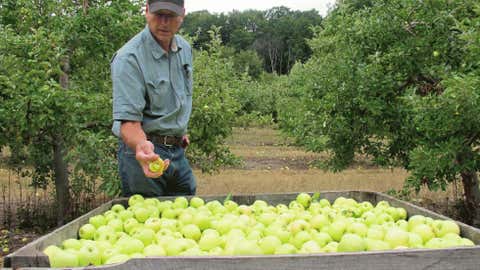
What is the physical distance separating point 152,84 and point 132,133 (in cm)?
36

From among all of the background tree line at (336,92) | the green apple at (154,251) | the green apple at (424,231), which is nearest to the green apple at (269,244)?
the green apple at (154,251)

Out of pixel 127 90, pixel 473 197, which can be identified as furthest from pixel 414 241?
pixel 473 197

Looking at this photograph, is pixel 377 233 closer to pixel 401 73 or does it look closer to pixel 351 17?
pixel 401 73

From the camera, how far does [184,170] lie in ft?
12.0

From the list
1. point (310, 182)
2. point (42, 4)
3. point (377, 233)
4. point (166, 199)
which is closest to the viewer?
point (377, 233)

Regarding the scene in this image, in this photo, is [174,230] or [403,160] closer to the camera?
[174,230]

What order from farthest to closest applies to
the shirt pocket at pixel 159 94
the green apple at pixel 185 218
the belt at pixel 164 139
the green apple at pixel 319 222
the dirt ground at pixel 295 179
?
the dirt ground at pixel 295 179 → the belt at pixel 164 139 → the shirt pocket at pixel 159 94 → the green apple at pixel 185 218 → the green apple at pixel 319 222

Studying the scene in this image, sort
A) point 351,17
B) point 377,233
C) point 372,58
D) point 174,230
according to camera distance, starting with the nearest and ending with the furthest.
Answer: point 377,233 → point 174,230 → point 372,58 → point 351,17

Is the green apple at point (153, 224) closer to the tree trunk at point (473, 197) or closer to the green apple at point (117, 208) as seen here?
the green apple at point (117, 208)

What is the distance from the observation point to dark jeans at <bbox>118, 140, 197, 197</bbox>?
3.40m

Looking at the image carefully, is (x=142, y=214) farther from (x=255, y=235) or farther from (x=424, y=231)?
(x=424, y=231)

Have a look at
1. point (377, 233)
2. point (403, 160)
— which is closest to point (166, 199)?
point (377, 233)

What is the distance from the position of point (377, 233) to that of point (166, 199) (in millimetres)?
1353

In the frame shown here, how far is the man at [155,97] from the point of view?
3066 mm
